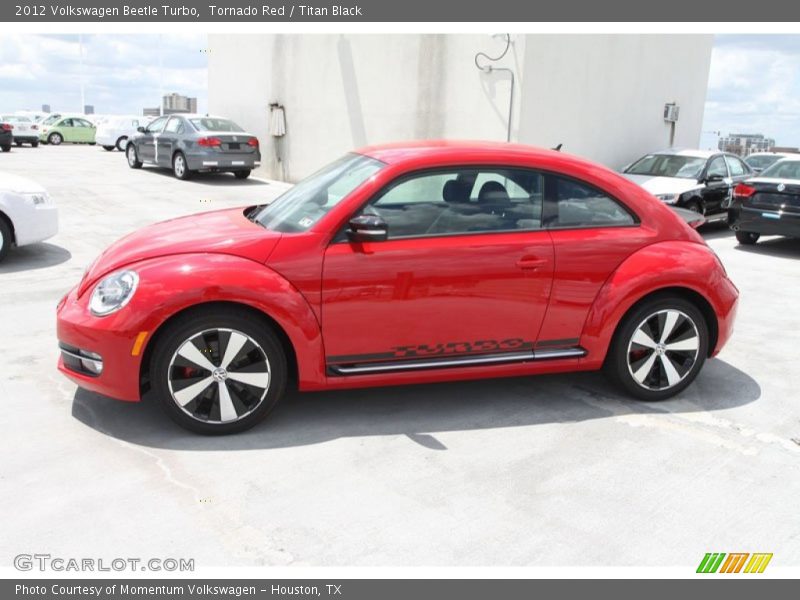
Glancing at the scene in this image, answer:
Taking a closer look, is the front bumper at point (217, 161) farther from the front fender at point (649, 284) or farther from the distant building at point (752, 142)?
the distant building at point (752, 142)

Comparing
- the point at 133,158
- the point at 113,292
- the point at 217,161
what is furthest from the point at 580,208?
the point at 133,158

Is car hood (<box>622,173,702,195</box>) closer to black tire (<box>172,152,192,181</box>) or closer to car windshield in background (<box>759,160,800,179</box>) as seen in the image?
car windshield in background (<box>759,160,800,179</box>)

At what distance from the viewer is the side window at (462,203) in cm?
427

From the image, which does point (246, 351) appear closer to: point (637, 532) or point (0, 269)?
point (637, 532)

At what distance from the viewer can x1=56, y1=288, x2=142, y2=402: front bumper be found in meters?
3.88

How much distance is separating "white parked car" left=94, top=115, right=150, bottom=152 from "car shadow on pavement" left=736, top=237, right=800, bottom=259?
24269mm

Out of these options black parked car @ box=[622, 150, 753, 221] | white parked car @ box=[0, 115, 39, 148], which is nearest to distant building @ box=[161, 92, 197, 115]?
white parked car @ box=[0, 115, 39, 148]

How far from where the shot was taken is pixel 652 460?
4016 millimetres

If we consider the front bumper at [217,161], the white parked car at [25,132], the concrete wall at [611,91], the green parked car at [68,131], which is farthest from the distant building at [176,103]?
the concrete wall at [611,91]

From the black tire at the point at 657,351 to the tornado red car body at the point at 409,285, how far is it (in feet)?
0.33

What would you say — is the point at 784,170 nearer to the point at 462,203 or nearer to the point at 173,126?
the point at 462,203

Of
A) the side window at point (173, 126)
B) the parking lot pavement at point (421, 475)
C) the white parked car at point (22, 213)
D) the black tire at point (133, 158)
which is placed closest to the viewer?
the parking lot pavement at point (421, 475)

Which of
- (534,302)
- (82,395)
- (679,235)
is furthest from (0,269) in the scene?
(679,235)

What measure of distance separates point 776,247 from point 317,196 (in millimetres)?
9865
